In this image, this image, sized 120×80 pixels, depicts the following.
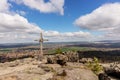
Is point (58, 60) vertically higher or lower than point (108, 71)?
higher

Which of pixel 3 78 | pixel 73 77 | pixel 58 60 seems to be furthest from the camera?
pixel 58 60

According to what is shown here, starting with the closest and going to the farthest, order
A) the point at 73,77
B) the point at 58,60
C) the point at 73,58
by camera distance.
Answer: the point at 73,77 → the point at 58,60 → the point at 73,58

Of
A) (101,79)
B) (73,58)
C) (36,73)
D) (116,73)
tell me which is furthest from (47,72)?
(73,58)

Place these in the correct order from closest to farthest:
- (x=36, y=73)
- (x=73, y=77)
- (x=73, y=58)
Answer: (x=73, y=77) → (x=36, y=73) → (x=73, y=58)

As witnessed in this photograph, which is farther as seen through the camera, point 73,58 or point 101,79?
point 73,58

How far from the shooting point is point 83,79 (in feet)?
108

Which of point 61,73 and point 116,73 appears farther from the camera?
point 116,73

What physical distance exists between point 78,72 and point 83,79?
2639mm

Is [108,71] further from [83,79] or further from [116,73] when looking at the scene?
[83,79]

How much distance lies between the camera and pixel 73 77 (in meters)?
32.1

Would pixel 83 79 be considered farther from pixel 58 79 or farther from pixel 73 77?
pixel 58 79

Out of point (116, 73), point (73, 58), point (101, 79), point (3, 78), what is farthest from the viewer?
point (73, 58)

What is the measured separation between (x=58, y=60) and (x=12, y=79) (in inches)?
702

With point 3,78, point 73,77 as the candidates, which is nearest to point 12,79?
point 3,78
